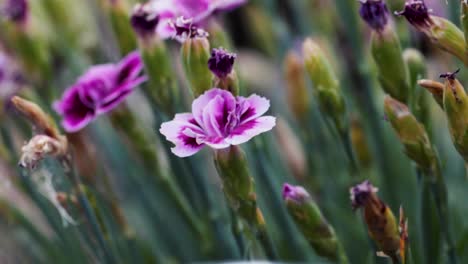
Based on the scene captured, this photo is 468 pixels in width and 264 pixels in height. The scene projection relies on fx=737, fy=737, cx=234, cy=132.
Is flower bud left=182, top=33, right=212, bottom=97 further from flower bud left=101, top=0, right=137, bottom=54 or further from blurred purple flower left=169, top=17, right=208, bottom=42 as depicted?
Answer: flower bud left=101, top=0, right=137, bottom=54

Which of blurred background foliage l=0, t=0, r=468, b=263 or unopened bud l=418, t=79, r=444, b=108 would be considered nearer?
unopened bud l=418, t=79, r=444, b=108

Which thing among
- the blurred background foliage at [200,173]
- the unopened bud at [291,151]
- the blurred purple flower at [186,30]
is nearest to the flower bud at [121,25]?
the blurred background foliage at [200,173]

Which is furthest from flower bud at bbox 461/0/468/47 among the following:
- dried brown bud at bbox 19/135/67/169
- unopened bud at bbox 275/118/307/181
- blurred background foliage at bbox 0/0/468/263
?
unopened bud at bbox 275/118/307/181

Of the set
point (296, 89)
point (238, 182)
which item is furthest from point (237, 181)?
point (296, 89)

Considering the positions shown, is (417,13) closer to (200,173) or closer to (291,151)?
(200,173)

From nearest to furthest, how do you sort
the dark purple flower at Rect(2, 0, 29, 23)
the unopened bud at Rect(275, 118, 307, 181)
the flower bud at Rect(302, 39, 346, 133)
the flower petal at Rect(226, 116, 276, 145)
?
the flower petal at Rect(226, 116, 276, 145)
the flower bud at Rect(302, 39, 346, 133)
the dark purple flower at Rect(2, 0, 29, 23)
the unopened bud at Rect(275, 118, 307, 181)

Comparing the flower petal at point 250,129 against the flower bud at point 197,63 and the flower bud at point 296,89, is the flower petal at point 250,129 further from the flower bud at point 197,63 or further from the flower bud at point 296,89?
the flower bud at point 296,89
